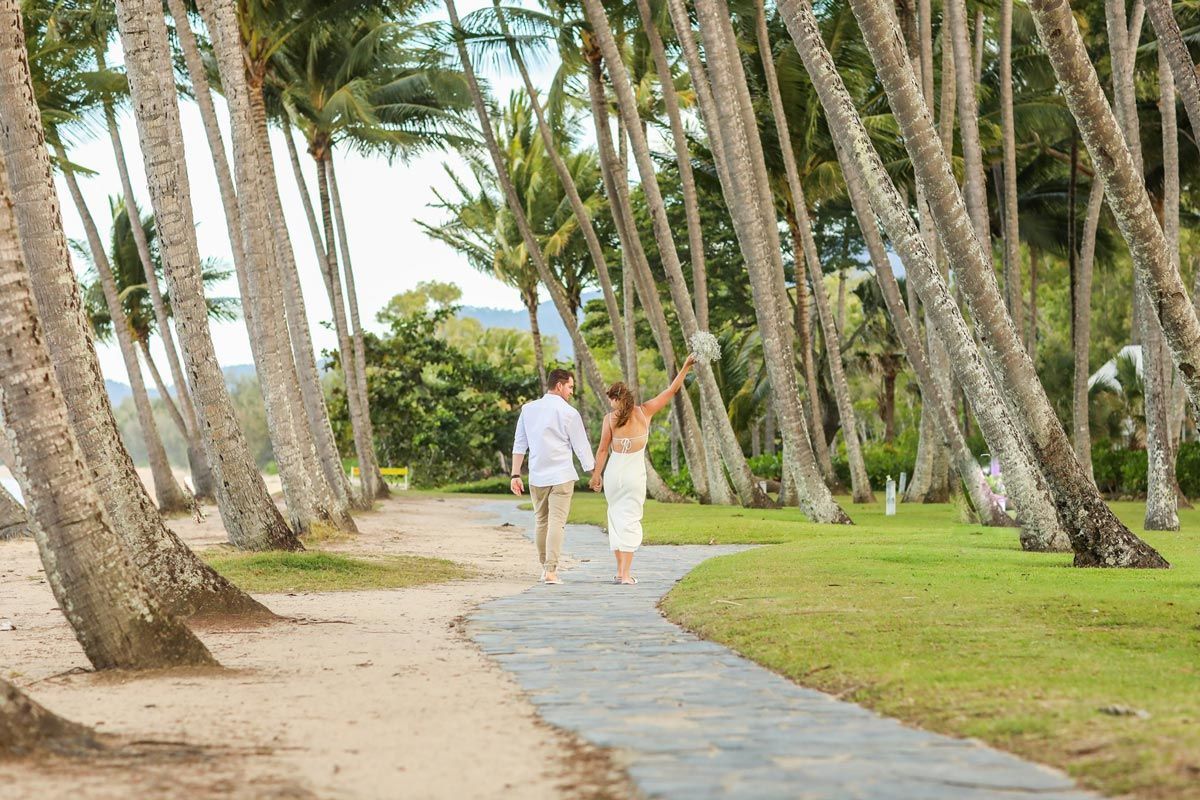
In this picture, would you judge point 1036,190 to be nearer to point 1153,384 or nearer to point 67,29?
point 1153,384

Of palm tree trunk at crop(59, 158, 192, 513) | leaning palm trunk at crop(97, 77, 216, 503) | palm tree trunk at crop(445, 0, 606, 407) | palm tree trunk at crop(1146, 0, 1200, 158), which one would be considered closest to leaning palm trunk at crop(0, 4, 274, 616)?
palm tree trunk at crop(1146, 0, 1200, 158)

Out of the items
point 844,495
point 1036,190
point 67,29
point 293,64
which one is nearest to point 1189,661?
point 293,64

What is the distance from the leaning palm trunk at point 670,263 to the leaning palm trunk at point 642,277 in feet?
5.00

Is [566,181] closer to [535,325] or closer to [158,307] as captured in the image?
[158,307]

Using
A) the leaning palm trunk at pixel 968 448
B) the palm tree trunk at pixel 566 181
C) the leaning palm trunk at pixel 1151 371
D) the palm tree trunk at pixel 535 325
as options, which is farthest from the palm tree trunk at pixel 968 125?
the palm tree trunk at pixel 535 325

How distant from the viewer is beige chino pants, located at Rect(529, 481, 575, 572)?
34.9ft

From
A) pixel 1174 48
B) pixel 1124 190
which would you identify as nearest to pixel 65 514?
pixel 1124 190

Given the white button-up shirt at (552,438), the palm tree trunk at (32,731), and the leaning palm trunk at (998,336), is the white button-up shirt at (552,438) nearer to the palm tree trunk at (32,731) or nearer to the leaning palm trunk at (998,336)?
the leaning palm trunk at (998,336)

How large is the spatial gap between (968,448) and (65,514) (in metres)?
15.5

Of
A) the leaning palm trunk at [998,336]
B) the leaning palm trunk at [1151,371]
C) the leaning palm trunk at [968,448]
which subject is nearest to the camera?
the leaning palm trunk at [998,336]

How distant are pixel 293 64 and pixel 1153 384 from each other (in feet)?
55.8

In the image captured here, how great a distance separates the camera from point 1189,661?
609 cm

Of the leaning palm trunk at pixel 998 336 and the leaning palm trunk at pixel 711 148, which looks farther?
the leaning palm trunk at pixel 711 148

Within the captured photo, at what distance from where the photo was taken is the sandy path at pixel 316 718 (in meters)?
4.05
